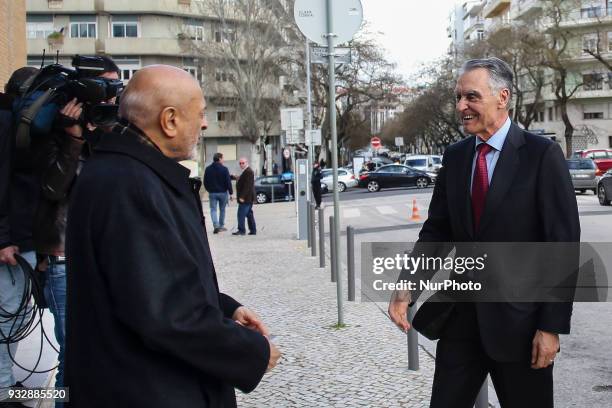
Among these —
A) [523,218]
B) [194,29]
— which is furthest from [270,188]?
[523,218]

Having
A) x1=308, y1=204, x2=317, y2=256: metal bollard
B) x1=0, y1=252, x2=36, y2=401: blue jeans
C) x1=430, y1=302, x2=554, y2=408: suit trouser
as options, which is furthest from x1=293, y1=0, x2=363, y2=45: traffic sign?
x1=308, y1=204, x2=317, y2=256: metal bollard

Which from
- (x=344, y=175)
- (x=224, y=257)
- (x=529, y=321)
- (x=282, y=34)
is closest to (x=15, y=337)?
(x=529, y=321)

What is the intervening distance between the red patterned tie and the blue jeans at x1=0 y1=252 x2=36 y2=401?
2619mm

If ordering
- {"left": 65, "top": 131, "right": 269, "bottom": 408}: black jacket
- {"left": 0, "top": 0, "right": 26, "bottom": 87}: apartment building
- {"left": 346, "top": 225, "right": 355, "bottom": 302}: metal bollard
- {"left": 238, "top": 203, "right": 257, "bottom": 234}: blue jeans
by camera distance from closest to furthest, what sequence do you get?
{"left": 65, "top": 131, "right": 269, "bottom": 408}: black jacket
{"left": 346, "top": 225, "right": 355, "bottom": 302}: metal bollard
{"left": 0, "top": 0, "right": 26, "bottom": 87}: apartment building
{"left": 238, "top": 203, "right": 257, "bottom": 234}: blue jeans

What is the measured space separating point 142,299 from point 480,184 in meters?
1.77

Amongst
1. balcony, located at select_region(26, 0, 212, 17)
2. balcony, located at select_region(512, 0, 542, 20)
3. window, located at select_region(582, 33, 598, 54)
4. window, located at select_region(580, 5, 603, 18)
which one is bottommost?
window, located at select_region(582, 33, 598, 54)

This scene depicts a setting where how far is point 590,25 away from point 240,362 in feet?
211

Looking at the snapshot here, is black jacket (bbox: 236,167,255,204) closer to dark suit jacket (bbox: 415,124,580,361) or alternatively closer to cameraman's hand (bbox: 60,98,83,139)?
cameraman's hand (bbox: 60,98,83,139)

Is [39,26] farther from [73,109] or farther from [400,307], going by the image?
[400,307]

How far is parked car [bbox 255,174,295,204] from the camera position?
40.2 meters

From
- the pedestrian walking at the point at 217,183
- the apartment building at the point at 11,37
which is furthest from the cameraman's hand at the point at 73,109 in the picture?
the pedestrian walking at the point at 217,183

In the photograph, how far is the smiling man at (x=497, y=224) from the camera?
3219mm

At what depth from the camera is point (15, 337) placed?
4.65 meters

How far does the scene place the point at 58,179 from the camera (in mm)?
4203
